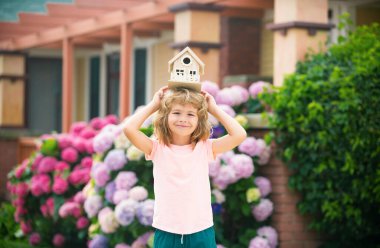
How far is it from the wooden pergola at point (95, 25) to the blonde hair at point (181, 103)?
5031mm

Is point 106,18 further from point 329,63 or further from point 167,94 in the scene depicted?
point 167,94

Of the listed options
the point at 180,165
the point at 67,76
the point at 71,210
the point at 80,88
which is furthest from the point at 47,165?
the point at 80,88

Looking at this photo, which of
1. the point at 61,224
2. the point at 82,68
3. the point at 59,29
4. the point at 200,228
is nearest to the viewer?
the point at 200,228

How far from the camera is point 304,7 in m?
7.73

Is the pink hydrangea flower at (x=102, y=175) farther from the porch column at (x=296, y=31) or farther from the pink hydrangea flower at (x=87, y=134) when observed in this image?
the porch column at (x=296, y=31)

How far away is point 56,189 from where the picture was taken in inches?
348

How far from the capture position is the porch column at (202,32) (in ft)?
29.9

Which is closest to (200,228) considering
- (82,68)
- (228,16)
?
(228,16)

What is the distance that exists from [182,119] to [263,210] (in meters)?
3.42

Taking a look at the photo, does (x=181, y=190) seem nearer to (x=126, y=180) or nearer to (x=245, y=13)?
(x=126, y=180)

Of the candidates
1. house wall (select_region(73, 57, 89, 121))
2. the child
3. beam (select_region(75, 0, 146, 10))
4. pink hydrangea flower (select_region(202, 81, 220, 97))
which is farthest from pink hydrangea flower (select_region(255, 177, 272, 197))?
house wall (select_region(73, 57, 89, 121))

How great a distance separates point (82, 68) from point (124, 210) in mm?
13269

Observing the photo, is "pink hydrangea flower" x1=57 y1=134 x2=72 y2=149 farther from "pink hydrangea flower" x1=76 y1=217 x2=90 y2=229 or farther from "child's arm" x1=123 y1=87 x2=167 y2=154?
"child's arm" x1=123 y1=87 x2=167 y2=154

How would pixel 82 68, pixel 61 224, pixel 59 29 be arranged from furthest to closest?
1. pixel 82 68
2. pixel 59 29
3. pixel 61 224
